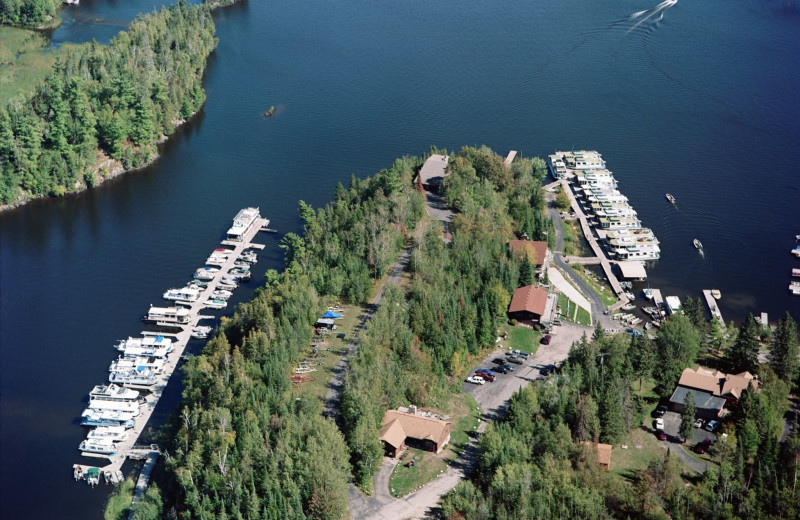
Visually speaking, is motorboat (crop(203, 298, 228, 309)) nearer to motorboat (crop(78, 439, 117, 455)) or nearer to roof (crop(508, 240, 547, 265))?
motorboat (crop(78, 439, 117, 455))

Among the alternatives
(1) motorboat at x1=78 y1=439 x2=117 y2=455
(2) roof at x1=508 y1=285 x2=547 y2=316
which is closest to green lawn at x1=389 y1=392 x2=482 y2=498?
(2) roof at x1=508 y1=285 x2=547 y2=316

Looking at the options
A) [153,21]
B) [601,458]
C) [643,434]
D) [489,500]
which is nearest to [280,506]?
[489,500]

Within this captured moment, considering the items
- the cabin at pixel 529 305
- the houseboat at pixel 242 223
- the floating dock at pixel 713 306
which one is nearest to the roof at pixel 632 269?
the floating dock at pixel 713 306

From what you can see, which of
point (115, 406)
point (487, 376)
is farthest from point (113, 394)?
point (487, 376)

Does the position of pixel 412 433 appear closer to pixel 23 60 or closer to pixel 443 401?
pixel 443 401

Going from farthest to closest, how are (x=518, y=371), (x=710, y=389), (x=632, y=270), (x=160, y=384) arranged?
(x=632, y=270) < (x=160, y=384) < (x=518, y=371) < (x=710, y=389)
